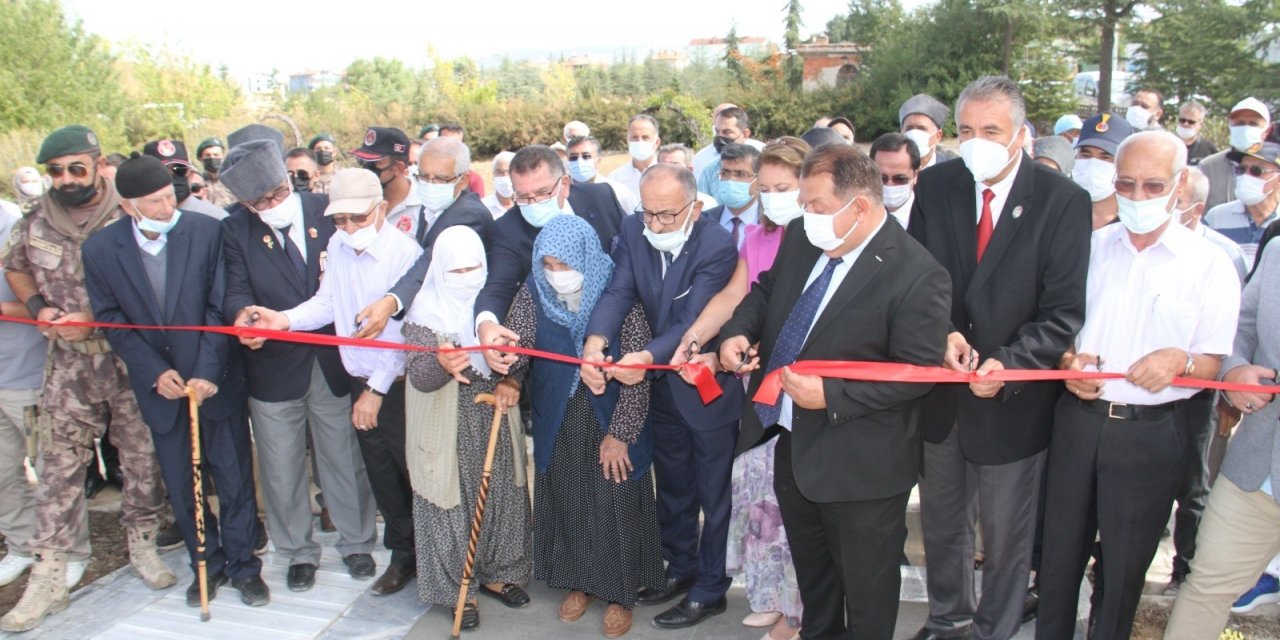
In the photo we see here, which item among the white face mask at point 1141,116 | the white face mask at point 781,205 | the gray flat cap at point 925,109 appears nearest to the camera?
the white face mask at point 781,205

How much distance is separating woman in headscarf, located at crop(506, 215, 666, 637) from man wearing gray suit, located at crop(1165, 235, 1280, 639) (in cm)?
235

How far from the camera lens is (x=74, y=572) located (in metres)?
5.08

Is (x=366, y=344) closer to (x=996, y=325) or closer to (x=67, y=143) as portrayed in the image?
(x=67, y=143)

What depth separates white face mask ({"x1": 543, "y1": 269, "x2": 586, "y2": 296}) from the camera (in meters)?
4.16

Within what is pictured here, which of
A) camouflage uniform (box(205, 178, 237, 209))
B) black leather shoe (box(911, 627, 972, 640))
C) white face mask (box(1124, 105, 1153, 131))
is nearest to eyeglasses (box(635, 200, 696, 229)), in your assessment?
black leather shoe (box(911, 627, 972, 640))

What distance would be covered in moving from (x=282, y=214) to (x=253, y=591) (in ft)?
6.71

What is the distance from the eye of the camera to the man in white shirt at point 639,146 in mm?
7574

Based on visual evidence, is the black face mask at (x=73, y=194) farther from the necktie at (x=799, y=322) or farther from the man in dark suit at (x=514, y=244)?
the necktie at (x=799, y=322)

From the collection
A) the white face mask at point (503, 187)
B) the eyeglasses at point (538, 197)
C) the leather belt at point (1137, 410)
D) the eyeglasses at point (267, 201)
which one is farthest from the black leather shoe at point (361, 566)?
the leather belt at point (1137, 410)

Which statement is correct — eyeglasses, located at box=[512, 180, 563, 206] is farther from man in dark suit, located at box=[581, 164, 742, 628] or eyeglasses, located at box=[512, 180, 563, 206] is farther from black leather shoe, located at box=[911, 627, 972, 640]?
black leather shoe, located at box=[911, 627, 972, 640]

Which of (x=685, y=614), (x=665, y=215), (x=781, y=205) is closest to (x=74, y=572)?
(x=685, y=614)

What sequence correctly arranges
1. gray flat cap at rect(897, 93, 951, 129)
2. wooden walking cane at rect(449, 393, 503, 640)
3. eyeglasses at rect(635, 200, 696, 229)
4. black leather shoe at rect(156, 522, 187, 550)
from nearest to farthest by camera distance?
eyeglasses at rect(635, 200, 696, 229) < wooden walking cane at rect(449, 393, 503, 640) < black leather shoe at rect(156, 522, 187, 550) < gray flat cap at rect(897, 93, 951, 129)

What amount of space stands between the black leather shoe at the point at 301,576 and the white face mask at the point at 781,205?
3225 millimetres

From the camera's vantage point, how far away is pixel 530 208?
4.53 metres
